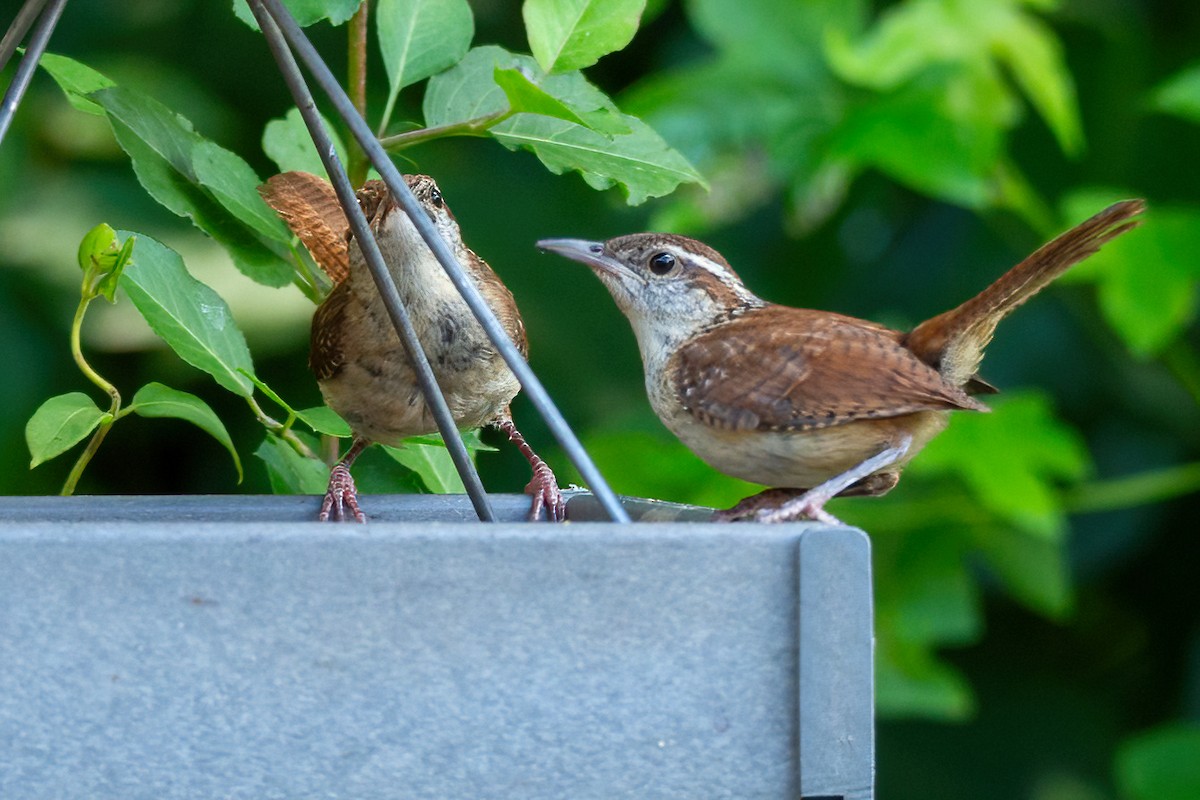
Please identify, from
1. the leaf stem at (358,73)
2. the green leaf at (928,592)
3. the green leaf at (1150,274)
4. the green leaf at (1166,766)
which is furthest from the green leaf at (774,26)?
the green leaf at (1166,766)

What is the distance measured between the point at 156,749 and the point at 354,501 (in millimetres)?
562

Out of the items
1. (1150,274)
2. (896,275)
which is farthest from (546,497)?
(896,275)

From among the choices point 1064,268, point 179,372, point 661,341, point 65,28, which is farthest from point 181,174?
point 65,28

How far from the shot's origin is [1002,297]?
1.31 m

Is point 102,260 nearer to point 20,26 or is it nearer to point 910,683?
point 20,26

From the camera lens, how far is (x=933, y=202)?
3.48m

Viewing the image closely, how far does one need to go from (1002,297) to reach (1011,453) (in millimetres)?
1183

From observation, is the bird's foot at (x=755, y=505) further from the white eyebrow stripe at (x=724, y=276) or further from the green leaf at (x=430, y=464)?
the green leaf at (x=430, y=464)

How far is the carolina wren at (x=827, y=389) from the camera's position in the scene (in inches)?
49.3

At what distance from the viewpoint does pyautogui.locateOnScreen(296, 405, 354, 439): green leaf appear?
1.49 metres

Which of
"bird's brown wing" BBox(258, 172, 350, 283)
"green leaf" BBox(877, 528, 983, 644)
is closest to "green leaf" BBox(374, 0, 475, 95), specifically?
"bird's brown wing" BBox(258, 172, 350, 283)

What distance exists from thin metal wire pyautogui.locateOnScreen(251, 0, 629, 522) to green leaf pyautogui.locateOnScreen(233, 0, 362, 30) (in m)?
0.13

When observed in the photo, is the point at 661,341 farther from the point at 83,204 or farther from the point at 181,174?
the point at 83,204

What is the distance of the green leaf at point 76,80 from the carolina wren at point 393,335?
0.20m
